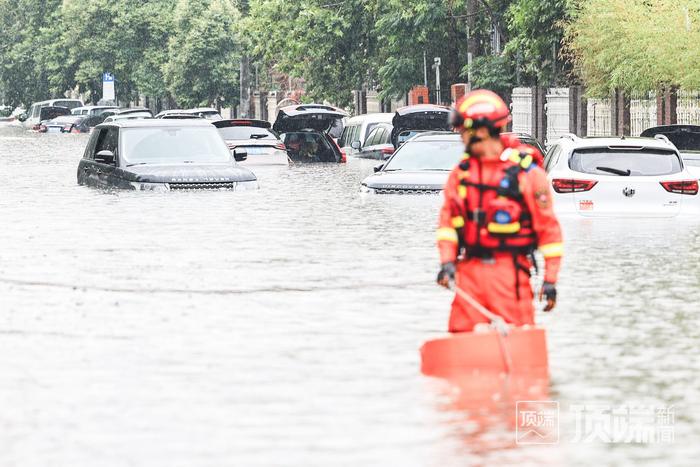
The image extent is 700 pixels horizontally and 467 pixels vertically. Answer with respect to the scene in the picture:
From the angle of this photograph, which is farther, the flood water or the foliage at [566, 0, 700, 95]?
the foliage at [566, 0, 700, 95]

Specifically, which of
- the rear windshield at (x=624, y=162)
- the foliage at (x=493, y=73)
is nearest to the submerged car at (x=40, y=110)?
the foliage at (x=493, y=73)

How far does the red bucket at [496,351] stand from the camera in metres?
9.34

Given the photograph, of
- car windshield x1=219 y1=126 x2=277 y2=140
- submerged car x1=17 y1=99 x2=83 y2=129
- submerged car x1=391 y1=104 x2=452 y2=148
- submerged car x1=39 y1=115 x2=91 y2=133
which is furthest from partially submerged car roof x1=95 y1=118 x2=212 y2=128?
submerged car x1=17 y1=99 x2=83 y2=129

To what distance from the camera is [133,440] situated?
8.39 m

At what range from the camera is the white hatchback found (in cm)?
2062

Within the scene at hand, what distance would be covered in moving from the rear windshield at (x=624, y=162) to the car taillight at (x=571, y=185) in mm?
127

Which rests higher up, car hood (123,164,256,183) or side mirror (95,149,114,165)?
side mirror (95,149,114,165)

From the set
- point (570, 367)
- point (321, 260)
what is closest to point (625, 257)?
point (321, 260)

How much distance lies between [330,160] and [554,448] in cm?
3729

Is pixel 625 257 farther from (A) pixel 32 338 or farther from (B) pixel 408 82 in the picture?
(B) pixel 408 82

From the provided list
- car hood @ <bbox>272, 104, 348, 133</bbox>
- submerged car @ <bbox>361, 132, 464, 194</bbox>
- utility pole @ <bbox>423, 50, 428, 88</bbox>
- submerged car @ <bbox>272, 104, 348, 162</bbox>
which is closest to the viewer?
submerged car @ <bbox>361, 132, 464, 194</bbox>

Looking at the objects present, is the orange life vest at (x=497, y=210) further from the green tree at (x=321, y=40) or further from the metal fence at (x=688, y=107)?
the green tree at (x=321, y=40)

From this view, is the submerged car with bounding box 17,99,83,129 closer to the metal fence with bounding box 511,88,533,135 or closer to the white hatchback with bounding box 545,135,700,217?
the metal fence with bounding box 511,88,533,135

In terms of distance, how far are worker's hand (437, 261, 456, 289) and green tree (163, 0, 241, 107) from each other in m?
76.3
